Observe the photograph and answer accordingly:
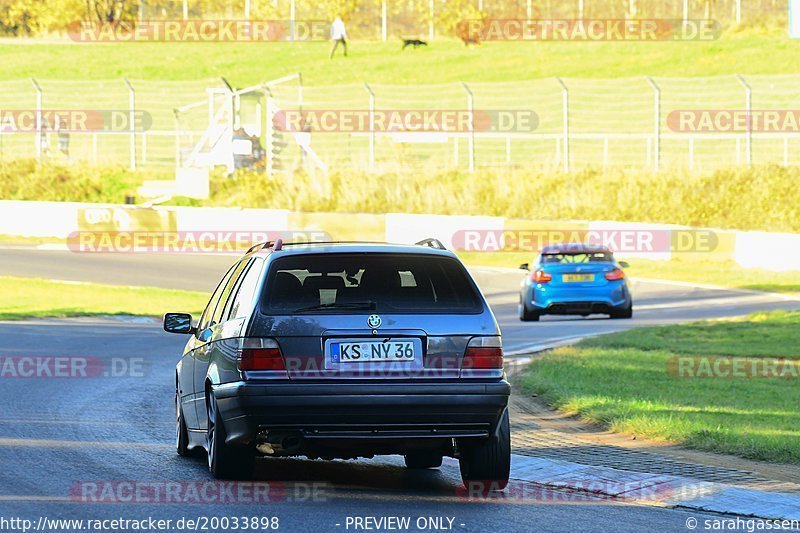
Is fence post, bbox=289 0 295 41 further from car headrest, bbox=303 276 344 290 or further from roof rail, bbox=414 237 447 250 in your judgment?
car headrest, bbox=303 276 344 290

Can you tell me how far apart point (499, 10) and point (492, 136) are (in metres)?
33.6

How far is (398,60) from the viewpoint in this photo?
73375mm

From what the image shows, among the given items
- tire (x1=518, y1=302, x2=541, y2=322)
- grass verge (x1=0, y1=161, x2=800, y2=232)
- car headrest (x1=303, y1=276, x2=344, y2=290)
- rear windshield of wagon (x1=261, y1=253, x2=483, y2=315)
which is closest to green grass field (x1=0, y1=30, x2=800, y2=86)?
grass verge (x1=0, y1=161, x2=800, y2=232)

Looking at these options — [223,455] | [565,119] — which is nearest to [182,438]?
[223,455]

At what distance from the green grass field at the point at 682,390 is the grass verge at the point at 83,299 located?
28.7 ft

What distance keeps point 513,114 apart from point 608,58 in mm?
22424

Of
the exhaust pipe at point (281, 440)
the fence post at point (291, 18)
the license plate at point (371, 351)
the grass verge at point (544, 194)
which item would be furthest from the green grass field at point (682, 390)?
the fence post at point (291, 18)

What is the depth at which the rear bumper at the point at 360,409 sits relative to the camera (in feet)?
27.1

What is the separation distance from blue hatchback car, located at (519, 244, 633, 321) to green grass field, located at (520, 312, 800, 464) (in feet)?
7.41

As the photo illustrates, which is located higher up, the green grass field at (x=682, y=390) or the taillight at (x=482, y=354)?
the taillight at (x=482, y=354)

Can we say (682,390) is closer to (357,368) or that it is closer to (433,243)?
(433,243)

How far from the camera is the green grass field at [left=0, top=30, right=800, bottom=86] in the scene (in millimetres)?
65562

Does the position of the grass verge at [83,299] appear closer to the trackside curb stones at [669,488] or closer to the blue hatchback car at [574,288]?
the blue hatchback car at [574,288]

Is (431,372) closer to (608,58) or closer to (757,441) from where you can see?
(757,441)
